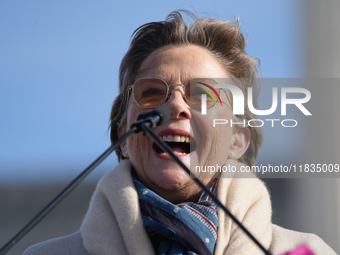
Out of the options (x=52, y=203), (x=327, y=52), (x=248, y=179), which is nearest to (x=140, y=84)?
(x=248, y=179)

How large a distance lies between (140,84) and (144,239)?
26.2 inches

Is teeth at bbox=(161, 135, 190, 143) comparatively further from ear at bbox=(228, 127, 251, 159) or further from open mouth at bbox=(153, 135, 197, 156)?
ear at bbox=(228, 127, 251, 159)

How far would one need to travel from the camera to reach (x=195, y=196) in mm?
1781

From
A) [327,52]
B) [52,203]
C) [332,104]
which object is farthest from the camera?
[327,52]

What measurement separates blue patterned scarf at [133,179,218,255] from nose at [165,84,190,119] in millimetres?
329

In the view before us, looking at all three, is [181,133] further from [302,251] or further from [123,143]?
[302,251]

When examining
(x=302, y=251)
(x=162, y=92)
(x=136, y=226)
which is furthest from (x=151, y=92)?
(x=302, y=251)

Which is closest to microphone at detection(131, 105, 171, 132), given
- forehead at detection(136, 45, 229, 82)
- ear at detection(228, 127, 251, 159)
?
forehead at detection(136, 45, 229, 82)

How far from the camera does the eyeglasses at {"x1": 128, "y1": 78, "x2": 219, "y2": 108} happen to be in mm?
1754

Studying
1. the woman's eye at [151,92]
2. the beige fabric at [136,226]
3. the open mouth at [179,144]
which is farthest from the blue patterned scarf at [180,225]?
the woman's eye at [151,92]

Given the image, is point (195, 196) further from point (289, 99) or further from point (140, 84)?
point (289, 99)

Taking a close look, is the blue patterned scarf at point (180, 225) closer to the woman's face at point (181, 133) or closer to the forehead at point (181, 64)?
the woman's face at point (181, 133)

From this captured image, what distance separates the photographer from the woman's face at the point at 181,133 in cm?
170

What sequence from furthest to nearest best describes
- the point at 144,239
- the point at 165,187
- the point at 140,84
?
the point at 140,84
the point at 165,187
the point at 144,239
